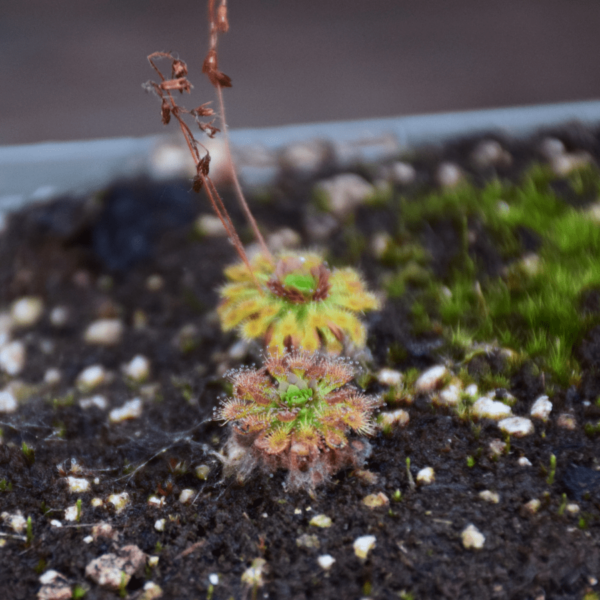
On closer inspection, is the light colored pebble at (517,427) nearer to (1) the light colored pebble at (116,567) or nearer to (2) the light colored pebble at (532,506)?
(2) the light colored pebble at (532,506)

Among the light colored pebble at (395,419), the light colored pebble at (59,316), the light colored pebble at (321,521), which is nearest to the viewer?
the light colored pebble at (321,521)

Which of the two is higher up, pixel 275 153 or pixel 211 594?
pixel 275 153

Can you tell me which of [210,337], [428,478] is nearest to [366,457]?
[428,478]

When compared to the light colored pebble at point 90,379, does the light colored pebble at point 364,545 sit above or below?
below

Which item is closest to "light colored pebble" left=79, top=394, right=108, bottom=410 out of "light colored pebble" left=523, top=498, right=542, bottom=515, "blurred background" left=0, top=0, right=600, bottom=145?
"light colored pebble" left=523, top=498, right=542, bottom=515

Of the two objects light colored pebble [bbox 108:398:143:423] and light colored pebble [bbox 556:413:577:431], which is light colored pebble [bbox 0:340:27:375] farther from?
light colored pebble [bbox 556:413:577:431]

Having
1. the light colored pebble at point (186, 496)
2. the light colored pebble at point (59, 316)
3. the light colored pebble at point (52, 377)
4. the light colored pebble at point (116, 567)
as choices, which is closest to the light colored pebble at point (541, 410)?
the light colored pebble at point (186, 496)

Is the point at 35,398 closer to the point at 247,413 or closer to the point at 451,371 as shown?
the point at 247,413

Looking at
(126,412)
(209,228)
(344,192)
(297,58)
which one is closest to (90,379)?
(126,412)
